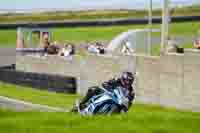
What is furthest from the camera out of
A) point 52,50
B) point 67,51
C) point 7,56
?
point 7,56

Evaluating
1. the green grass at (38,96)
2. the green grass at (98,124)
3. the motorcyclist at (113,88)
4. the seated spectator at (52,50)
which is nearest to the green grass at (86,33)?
the seated spectator at (52,50)

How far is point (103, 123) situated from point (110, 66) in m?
12.9

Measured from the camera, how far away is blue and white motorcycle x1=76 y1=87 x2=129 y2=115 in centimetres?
988

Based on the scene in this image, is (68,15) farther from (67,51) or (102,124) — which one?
(102,124)

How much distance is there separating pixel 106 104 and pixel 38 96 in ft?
36.4

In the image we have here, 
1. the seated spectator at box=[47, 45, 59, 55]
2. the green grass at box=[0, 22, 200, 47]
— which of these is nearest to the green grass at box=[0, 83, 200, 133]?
the seated spectator at box=[47, 45, 59, 55]

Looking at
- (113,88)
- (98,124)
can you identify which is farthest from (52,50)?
(98,124)

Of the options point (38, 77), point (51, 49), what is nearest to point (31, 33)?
point (51, 49)

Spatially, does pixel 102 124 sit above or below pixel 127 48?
below

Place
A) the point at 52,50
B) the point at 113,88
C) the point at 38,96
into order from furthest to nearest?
1. the point at 52,50
2. the point at 38,96
3. the point at 113,88

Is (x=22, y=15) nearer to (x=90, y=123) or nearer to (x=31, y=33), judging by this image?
(x=31, y=33)

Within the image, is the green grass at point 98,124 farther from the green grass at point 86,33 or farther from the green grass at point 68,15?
the green grass at point 68,15

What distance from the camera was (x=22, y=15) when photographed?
76.5 m

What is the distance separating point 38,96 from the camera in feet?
68.4
